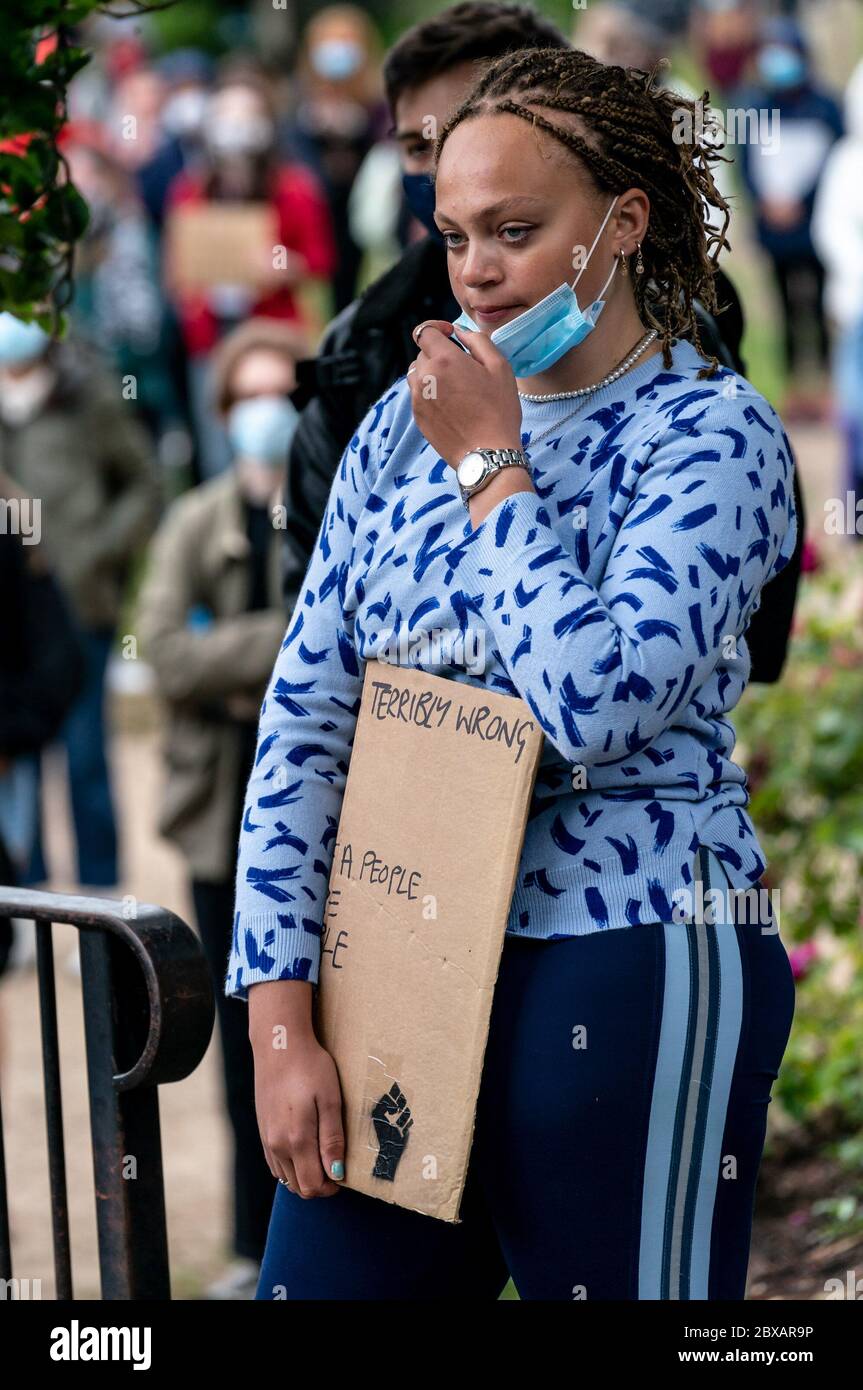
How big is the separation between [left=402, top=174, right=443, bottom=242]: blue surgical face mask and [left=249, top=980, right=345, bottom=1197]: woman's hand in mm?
1184

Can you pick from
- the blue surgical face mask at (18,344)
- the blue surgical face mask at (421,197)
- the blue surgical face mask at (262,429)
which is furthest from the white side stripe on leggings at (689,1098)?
the blue surgical face mask at (18,344)

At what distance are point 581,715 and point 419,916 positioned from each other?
1.03ft

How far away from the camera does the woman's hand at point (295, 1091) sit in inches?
83.7

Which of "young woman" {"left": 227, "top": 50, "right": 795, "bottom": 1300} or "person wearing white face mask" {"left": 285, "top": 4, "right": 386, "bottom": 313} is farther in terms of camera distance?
"person wearing white face mask" {"left": 285, "top": 4, "right": 386, "bottom": 313}

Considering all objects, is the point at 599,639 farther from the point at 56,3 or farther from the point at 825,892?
the point at 825,892

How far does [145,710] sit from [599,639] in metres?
8.43

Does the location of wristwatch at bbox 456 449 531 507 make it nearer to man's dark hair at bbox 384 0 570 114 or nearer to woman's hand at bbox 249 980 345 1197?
woman's hand at bbox 249 980 345 1197

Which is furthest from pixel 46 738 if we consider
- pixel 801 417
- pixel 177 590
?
pixel 801 417

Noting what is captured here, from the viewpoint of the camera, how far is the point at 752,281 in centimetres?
1606

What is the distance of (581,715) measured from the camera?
6.24 ft

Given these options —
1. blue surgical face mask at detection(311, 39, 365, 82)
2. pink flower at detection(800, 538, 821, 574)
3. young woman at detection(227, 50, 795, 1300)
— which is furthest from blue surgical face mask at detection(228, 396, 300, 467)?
blue surgical face mask at detection(311, 39, 365, 82)

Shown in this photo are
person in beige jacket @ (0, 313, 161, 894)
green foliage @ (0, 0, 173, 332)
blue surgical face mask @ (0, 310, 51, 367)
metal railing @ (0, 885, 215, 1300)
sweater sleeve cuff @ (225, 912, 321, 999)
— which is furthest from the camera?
person in beige jacket @ (0, 313, 161, 894)

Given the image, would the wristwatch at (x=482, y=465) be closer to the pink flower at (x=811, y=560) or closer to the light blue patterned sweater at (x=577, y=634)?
the light blue patterned sweater at (x=577, y=634)

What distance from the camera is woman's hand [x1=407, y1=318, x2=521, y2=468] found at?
2020 mm
